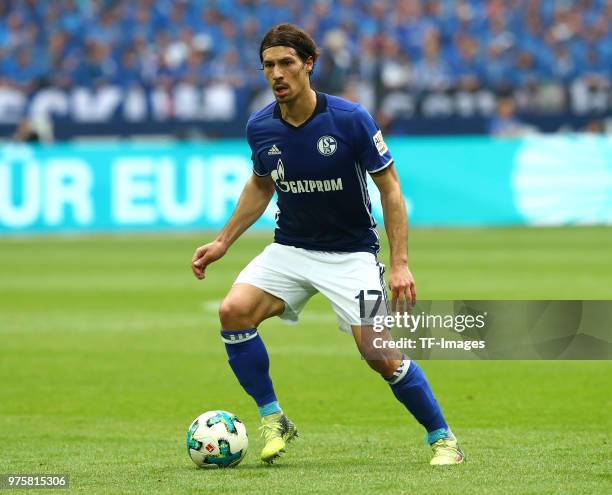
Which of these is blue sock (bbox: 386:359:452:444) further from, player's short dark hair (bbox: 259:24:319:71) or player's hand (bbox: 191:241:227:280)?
player's short dark hair (bbox: 259:24:319:71)

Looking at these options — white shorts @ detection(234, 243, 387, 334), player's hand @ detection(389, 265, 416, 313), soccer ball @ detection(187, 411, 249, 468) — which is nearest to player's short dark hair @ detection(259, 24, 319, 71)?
white shorts @ detection(234, 243, 387, 334)

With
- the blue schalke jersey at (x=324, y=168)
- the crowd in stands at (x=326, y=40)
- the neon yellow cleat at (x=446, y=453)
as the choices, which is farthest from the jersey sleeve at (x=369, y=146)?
the crowd in stands at (x=326, y=40)

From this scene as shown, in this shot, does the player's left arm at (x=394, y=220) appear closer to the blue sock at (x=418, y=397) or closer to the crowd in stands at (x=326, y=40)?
the blue sock at (x=418, y=397)

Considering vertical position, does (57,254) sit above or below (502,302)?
below

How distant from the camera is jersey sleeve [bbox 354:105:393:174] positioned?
6832 mm

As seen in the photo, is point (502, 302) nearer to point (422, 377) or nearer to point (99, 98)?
point (422, 377)

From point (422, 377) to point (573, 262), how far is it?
12335 mm

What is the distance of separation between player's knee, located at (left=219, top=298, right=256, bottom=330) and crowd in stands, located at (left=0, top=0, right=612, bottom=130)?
21976 mm

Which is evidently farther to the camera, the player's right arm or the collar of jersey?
the player's right arm

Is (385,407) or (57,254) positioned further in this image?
(57,254)

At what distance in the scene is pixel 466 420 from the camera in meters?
8.49

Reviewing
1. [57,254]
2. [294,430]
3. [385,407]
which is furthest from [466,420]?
[57,254]

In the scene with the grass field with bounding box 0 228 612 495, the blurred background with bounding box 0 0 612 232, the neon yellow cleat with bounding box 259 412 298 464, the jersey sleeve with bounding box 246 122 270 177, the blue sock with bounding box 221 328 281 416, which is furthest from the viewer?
the blurred background with bounding box 0 0 612 232

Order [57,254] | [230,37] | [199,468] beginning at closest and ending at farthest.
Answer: [199,468]
[57,254]
[230,37]
